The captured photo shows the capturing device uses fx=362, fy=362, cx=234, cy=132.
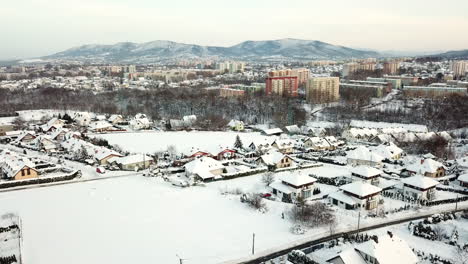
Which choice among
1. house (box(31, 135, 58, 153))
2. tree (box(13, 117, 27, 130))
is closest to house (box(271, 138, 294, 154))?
house (box(31, 135, 58, 153))

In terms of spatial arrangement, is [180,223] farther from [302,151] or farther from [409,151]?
[409,151]

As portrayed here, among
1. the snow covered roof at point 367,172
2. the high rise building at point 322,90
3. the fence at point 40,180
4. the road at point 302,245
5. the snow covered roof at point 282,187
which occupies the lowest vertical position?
the road at point 302,245

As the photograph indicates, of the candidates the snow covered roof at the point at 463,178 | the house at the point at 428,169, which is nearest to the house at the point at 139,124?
the house at the point at 428,169

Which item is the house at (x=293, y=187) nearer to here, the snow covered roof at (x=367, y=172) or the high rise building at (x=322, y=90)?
the snow covered roof at (x=367, y=172)

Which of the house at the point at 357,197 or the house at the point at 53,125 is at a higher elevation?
the house at the point at 53,125

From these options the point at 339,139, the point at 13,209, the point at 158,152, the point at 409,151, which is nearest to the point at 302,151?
the point at 339,139

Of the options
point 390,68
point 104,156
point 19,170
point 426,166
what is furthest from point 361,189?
point 390,68
